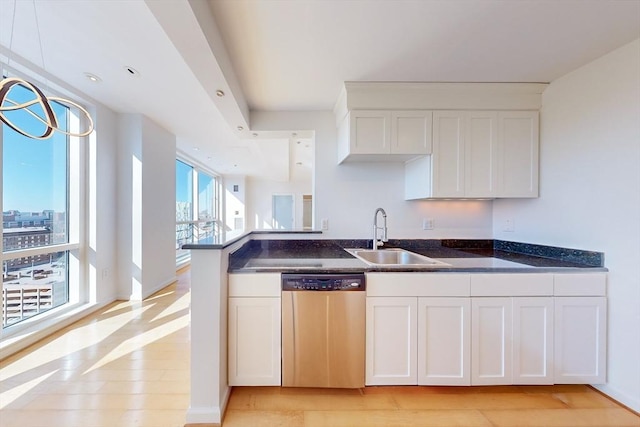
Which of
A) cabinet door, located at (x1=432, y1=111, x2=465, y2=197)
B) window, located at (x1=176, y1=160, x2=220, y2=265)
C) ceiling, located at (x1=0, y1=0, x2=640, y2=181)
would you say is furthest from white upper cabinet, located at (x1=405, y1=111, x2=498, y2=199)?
window, located at (x1=176, y1=160, x2=220, y2=265)

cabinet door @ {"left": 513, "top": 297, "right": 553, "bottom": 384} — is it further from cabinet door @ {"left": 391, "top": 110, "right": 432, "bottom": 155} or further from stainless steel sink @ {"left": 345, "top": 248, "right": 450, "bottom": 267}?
cabinet door @ {"left": 391, "top": 110, "right": 432, "bottom": 155}

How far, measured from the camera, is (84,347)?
233cm

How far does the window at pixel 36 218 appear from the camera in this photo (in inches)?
93.0

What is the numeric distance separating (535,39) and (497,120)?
2.14 ft

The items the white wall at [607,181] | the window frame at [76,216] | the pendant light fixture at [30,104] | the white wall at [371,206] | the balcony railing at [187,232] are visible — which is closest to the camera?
the pendant light fixture at [30,104]

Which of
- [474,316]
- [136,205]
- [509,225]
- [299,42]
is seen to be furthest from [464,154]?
[136,205]

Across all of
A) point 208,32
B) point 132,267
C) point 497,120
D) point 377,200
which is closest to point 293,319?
point 377,200

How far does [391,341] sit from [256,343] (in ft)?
2.89

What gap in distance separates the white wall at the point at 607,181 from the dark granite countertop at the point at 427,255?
0.40ft

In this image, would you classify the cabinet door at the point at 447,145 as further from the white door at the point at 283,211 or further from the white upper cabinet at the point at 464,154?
the white door at the point at 283,211

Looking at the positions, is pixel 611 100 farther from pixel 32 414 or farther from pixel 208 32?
pixel 32 414

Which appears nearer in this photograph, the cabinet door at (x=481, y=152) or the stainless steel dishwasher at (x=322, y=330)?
the stainless steel dishwasher at (x=322, y=330)

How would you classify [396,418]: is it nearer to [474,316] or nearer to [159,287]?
[474,316]

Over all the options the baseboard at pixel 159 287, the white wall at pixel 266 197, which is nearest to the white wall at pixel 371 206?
the baseboard at pixel 159 287
